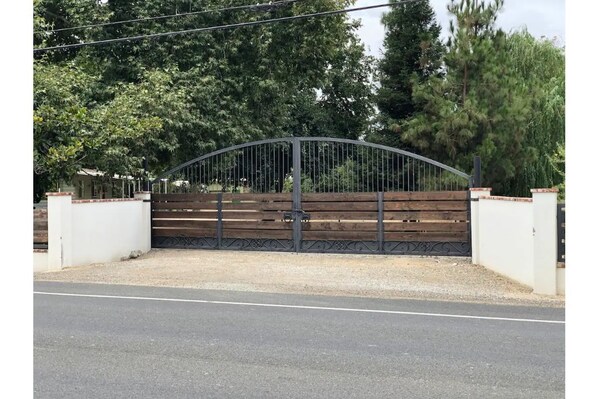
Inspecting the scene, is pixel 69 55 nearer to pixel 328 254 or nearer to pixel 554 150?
pixel 328 254

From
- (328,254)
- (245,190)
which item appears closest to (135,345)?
(328,254)

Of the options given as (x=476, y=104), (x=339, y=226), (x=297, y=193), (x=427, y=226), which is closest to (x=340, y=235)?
(x=339, y=226)

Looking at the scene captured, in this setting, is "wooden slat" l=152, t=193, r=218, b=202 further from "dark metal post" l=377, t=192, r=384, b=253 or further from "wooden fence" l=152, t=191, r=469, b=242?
"dark metal post" l=377, t=192, r=384, b=253

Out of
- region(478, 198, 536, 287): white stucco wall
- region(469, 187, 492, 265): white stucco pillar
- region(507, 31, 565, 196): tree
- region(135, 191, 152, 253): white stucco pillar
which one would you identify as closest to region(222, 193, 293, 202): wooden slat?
region(135, 191, 152, 253): white stucco pillar

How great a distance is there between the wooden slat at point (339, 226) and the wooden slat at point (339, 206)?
358 mm

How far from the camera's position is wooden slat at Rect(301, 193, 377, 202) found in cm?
1542

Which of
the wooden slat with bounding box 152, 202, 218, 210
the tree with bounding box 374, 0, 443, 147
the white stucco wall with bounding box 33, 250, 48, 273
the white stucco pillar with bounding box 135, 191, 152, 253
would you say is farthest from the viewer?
the tree with bounding box 374, 0, 443, 147

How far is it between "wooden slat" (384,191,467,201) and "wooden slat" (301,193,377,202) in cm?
45

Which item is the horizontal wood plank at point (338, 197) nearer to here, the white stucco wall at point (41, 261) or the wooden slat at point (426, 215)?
the wooden slat at point (426, 215)

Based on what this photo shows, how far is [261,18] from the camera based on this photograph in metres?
23.0

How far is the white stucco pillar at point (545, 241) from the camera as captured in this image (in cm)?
1059

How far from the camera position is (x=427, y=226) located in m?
15.0

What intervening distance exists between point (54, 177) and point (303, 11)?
1184 centimetres

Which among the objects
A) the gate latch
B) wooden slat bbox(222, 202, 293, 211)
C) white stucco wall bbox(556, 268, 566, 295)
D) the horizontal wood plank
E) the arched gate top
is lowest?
white stucco wall bbox(556, 268, 566, 295)
